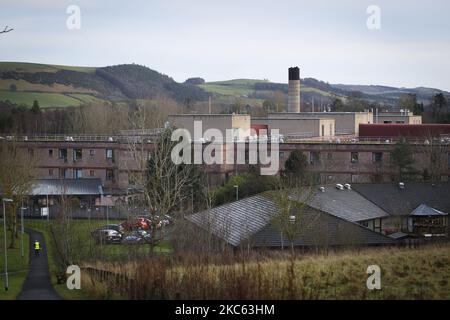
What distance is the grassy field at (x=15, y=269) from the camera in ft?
68.7

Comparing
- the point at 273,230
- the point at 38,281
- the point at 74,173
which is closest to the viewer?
the point at 38,281

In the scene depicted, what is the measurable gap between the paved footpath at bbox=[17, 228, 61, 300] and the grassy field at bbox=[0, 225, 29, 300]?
20 cm

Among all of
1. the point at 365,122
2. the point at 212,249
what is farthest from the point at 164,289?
the point at 365,122

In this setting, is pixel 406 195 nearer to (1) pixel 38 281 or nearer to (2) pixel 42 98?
(1) pixel 38 281

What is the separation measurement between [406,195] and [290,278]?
21.7 meters

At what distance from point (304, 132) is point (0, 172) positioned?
26.6 meters

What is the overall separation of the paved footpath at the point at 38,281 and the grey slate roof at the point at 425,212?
1572 cm

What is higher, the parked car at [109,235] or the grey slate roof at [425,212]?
the grey slate roof at [425,212]

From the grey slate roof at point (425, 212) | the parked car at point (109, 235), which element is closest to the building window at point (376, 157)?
the grey slate roof at point (425, 212)

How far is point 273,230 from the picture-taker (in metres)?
26.4

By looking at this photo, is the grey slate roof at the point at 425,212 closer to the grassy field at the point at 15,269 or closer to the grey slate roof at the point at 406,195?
the grey slate roof at the point at 406,195

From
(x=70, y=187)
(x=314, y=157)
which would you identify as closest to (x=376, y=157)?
(x=314, y=157)

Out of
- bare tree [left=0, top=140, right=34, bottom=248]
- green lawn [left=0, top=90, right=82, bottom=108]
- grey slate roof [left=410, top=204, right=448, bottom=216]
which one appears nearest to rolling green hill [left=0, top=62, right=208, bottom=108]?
green lawn [left=0, top=90, right=82, bottom=108]

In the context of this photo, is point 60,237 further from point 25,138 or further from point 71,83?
point 71,83
